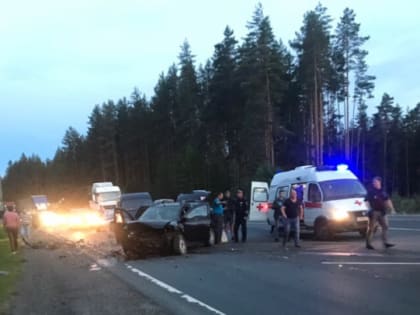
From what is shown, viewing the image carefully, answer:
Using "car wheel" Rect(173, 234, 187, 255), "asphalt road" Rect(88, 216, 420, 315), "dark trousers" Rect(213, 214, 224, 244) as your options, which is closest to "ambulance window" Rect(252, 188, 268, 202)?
"dark trousers" Rect(213, 214, 224, 244)

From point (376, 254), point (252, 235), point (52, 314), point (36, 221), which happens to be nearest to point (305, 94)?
point (36, 221)

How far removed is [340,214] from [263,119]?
47767 mm

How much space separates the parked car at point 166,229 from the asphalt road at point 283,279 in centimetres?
49

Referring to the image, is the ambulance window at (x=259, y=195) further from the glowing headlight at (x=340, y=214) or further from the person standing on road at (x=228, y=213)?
the glowing headlight at (x=340, y=214)

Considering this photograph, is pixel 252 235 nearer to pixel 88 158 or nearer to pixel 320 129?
pixel 320 129

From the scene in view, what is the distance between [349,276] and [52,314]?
5320mm

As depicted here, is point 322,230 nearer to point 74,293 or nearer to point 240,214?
point 240,214

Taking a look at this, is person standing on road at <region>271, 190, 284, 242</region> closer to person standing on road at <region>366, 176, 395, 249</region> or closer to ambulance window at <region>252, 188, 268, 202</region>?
person standing on road at <region>366, 176, 395, 249</region>

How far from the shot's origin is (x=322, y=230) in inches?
838

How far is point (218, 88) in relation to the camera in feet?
261

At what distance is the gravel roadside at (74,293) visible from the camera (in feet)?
33.9

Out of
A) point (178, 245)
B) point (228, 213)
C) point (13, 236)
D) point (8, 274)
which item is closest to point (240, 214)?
point (228, 213)

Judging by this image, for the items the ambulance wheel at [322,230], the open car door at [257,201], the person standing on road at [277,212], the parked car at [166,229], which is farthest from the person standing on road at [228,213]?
the open car door at [257,201]

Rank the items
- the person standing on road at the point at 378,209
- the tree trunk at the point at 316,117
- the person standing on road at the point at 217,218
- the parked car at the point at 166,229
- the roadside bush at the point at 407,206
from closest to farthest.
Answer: the person standing on road at the point at 378,209 < the parked car at the point at 166,229 < the person standing on road at the point at 217,218 < the roadside bush at the point at 407,206 < the tree trunk at the point at 316,117
